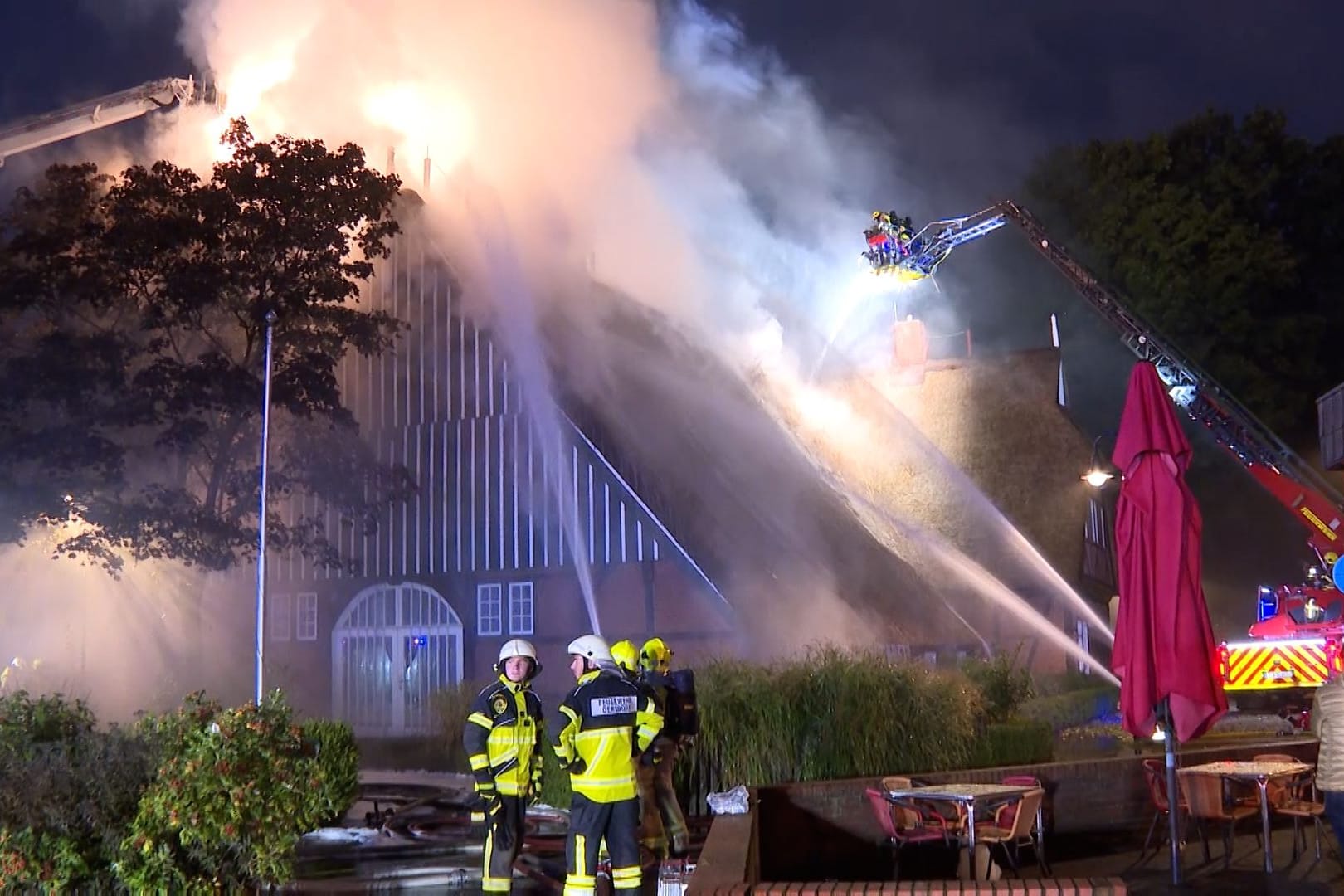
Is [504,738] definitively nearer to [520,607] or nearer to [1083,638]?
[520,607]

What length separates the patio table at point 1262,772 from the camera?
8.46 metres

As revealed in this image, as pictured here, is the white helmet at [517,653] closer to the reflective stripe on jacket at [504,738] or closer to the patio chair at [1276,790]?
the reflective stripe on jacket at [504,738]

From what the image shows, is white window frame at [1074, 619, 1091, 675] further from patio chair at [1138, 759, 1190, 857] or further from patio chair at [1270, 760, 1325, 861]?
patio chair at [1138, 759, 1190, 857]

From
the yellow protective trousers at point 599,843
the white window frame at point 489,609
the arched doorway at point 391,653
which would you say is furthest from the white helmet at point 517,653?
the arched doorway at point 391,653

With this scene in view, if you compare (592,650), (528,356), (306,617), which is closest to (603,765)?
(592,650)

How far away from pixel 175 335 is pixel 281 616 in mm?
6300

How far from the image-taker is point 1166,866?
8.93m

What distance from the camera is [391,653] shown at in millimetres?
23109

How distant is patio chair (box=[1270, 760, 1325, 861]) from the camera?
8.80 meters

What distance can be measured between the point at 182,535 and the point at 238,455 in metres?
1.84

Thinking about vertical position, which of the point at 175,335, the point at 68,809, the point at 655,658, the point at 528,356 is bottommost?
the point at 68,809

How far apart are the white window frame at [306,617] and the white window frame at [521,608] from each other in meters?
5.10

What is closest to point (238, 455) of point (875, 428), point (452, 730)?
point (452, 730)

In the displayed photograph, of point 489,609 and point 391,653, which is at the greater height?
point 489,609
